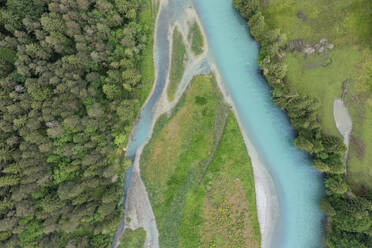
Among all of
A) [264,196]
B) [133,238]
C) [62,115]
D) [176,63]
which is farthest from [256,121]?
[62,115]

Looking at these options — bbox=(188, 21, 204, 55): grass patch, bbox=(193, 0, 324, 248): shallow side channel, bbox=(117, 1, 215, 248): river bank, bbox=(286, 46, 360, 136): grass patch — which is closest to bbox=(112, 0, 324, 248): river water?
bbox=(193, 0, 324, 248): shallow side channel

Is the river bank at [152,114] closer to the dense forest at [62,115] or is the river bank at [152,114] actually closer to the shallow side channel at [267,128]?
the dense forest at [62,115]

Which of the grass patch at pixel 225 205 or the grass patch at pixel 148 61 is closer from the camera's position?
the grass patch at pixel 225 205

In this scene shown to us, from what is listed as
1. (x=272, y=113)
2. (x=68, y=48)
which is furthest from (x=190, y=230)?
(x=68, y=48)

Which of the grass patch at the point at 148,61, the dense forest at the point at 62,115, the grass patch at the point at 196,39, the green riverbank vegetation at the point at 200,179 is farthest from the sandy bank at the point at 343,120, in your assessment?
the dense forest at the point at 62,115

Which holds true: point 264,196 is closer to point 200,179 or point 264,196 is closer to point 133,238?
point 200,179

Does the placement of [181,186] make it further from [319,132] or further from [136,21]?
[136,21]
